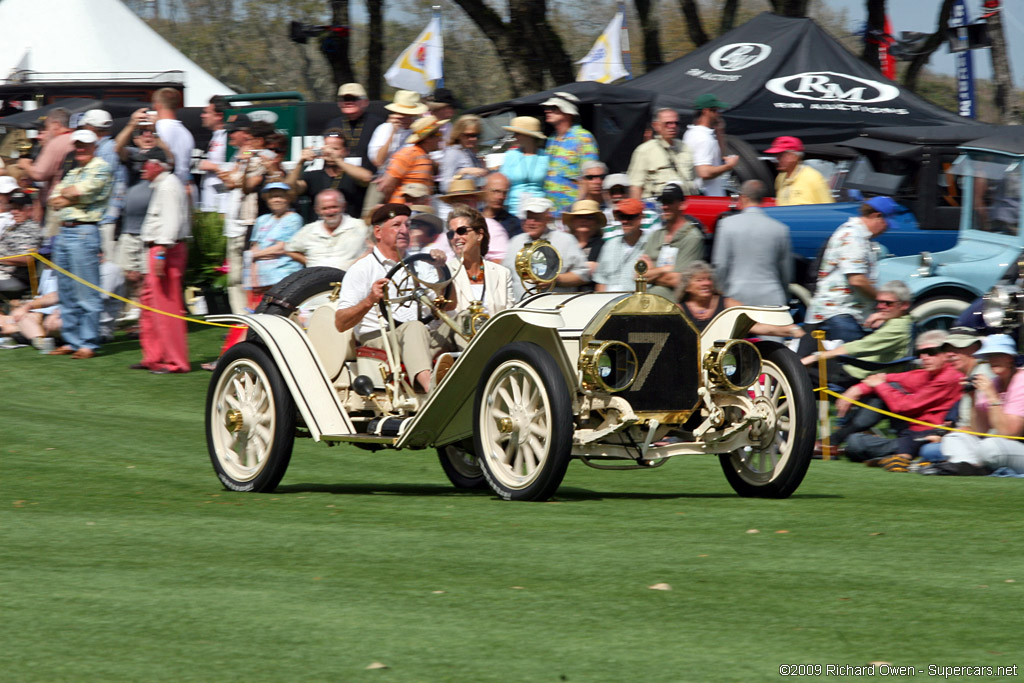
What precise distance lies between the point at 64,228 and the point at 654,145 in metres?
5.74

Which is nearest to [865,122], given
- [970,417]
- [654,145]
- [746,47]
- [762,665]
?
[746,47]

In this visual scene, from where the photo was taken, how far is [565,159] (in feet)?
41.5

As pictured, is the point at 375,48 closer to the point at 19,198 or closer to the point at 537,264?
the point at 19,198

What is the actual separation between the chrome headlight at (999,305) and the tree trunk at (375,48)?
63.2ft

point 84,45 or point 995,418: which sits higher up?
point 84,45

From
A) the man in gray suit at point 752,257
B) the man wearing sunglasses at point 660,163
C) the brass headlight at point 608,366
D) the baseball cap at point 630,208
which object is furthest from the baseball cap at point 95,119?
the brass headlight at point 608,366

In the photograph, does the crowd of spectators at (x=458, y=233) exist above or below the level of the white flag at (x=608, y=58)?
below

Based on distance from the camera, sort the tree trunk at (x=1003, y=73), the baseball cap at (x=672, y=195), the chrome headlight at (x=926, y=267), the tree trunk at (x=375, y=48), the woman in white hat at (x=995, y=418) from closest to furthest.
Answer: the woman in white hat at (x=995, y=418)
the baseball cap at (x=672, y=195)
the chrome headlight at (x=926, y=267)
the tree trunk at (x=1003, y=73)
the tree trunk at (x=375, y=48)

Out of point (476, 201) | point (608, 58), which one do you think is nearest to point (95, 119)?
point (476, 201)

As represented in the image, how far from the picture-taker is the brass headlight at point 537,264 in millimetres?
7855

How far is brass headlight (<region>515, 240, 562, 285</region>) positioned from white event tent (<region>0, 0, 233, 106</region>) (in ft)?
61.8

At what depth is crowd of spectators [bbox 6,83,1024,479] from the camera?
32.3ft

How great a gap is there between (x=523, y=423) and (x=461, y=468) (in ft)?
5.27

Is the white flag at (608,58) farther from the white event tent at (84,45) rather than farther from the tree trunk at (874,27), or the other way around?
the tree trunk at (874,27)
